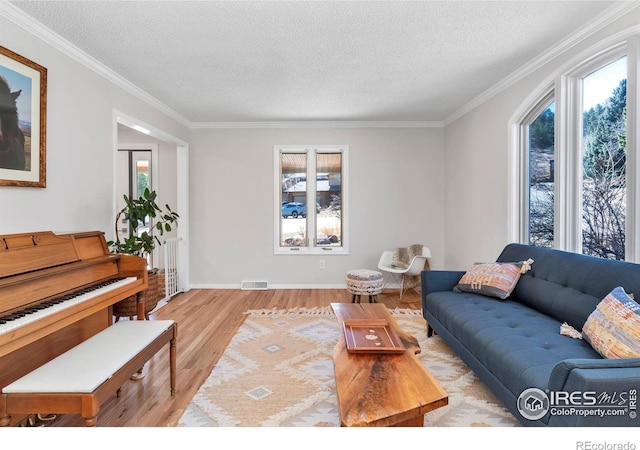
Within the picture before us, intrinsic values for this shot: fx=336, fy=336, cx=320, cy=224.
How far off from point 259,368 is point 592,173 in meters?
2.97

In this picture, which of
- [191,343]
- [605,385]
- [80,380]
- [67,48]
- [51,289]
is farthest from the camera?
[191,343]

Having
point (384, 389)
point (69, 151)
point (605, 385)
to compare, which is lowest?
point (384, 389)

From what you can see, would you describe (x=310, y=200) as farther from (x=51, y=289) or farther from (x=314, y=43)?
(x=51, y=289)

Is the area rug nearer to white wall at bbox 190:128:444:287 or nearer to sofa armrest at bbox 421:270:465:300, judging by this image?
sofa armrest at bbox 421:270:465:300

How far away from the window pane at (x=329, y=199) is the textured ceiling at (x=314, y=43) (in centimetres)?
126

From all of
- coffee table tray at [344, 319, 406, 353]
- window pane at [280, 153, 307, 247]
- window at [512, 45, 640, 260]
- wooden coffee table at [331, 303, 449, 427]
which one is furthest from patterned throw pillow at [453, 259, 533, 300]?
window pane at [280, 153, 307, 247]

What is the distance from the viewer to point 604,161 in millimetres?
2475

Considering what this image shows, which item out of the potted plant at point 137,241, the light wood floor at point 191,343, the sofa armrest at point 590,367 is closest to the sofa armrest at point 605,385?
the sofa armrest at point 590,367

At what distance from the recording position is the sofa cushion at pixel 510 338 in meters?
1.68

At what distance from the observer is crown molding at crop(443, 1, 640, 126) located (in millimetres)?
2182

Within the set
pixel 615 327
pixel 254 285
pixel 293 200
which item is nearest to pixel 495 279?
pixel 615 327

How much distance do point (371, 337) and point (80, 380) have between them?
1.53 m

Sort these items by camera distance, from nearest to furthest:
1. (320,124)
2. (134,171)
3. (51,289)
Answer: (51,289), (320,124), (134,171)

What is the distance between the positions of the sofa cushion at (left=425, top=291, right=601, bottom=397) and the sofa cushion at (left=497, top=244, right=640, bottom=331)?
9 centimetres
